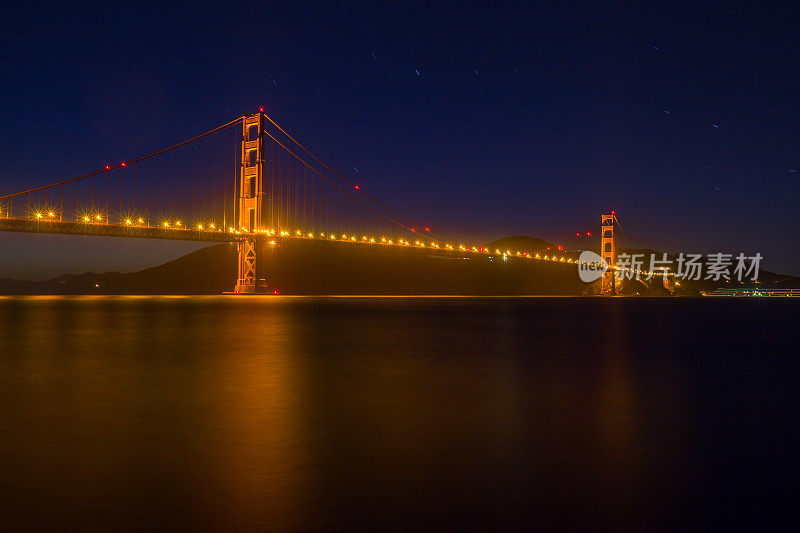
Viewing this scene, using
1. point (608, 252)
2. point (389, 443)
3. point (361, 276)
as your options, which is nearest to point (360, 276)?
point (361, 276)

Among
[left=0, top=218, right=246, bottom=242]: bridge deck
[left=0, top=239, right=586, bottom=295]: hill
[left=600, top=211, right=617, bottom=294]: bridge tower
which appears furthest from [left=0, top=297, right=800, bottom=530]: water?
[left=0, top=239, right=586, bottom=295]: hill

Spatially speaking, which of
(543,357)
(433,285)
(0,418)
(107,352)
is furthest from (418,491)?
(433,285)

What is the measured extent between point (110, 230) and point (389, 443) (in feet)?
150

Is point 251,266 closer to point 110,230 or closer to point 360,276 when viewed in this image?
point 110,230

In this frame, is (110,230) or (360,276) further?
(360,276)

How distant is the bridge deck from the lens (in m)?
42.9

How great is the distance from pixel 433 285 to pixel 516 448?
12805 cm

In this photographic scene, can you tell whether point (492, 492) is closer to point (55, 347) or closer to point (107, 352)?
point (107, 352)

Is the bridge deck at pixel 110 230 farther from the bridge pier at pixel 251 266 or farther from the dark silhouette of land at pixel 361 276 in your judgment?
the dark silhouette of land at pixel 361 276

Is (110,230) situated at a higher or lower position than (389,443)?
higher

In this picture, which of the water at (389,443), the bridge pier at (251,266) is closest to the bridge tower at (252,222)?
the bridge pier at (251,266)

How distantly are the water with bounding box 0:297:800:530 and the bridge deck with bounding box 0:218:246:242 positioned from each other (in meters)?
38.6

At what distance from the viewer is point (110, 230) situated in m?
44.9

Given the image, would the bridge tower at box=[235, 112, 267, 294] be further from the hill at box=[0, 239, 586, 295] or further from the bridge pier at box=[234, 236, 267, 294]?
the hill at box=[0, 239, 586, 295]
